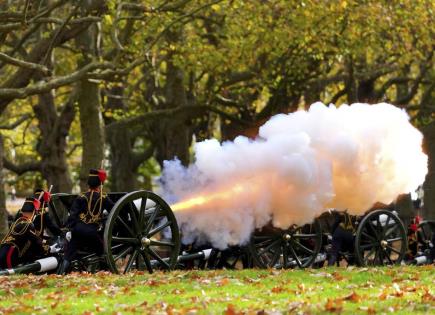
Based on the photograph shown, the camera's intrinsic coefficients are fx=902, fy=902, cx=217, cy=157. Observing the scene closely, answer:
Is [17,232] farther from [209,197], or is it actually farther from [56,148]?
[56,148]

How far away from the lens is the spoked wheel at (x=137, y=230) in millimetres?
13031

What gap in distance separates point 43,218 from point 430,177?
1192 cm

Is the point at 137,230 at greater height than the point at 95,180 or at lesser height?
lesser

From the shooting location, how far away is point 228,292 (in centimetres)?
1045

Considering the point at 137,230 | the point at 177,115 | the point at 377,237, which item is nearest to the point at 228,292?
the point at 137,230

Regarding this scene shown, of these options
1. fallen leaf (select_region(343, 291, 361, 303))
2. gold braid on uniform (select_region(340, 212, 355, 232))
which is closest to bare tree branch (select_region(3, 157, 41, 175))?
gold braid on uniform (select_region(340, 212, 355, 232))

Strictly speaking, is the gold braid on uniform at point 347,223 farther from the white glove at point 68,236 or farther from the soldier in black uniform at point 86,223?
the white glove at point 68,236

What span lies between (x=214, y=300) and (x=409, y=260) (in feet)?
32.8

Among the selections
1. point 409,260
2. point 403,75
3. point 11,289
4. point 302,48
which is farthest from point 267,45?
point 11,289

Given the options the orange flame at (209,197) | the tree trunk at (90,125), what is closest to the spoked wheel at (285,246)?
the orange flame at (209,197)

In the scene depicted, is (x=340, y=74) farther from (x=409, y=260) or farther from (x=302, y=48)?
(x=409, y=260)

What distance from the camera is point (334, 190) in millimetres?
15484

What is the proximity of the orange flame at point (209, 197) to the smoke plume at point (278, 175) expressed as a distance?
16mm

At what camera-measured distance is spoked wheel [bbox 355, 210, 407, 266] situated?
16.0m
